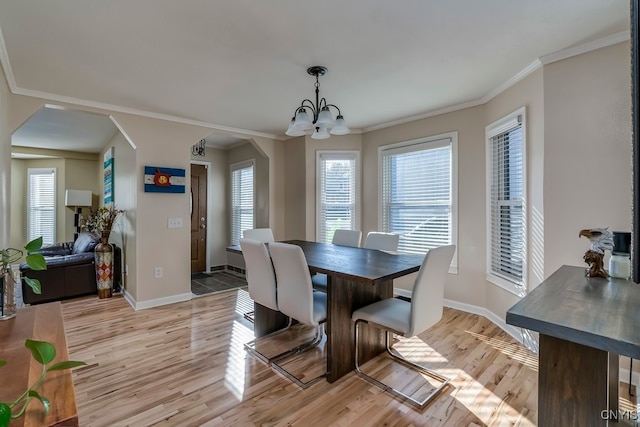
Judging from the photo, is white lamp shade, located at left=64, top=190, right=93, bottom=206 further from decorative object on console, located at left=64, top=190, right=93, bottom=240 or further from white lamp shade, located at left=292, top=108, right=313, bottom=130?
white lamp shade, located at left=292, top=108, right=313, bottom=130

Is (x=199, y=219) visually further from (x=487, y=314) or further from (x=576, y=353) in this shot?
(x=576, y=353)

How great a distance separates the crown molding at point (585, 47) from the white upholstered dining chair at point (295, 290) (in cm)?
246

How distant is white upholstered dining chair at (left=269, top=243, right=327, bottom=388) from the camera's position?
7.02 ft

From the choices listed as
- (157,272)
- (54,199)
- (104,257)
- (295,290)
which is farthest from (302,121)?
(54,199)

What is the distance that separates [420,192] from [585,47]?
6.88 feet

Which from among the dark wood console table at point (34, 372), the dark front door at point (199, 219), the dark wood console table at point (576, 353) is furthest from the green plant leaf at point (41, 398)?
the dark front door at point (199, 219)

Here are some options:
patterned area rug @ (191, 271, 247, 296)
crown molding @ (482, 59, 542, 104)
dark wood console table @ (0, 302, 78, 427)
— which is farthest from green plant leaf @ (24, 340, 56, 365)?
patterned area rug @ (191, 271, 247, 296)

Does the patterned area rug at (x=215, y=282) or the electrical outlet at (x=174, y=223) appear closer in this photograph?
the electrical outlet at (x=174, y=223)

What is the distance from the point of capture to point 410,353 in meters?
2.62

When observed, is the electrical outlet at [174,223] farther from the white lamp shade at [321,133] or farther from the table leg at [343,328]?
the table leg at [343,328]

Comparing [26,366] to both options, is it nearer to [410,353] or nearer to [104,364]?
[104,364]

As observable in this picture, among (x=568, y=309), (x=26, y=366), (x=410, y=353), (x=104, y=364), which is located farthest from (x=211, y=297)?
(x=568, y=309)

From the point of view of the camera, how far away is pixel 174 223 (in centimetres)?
401

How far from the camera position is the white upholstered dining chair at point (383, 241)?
3109mm
